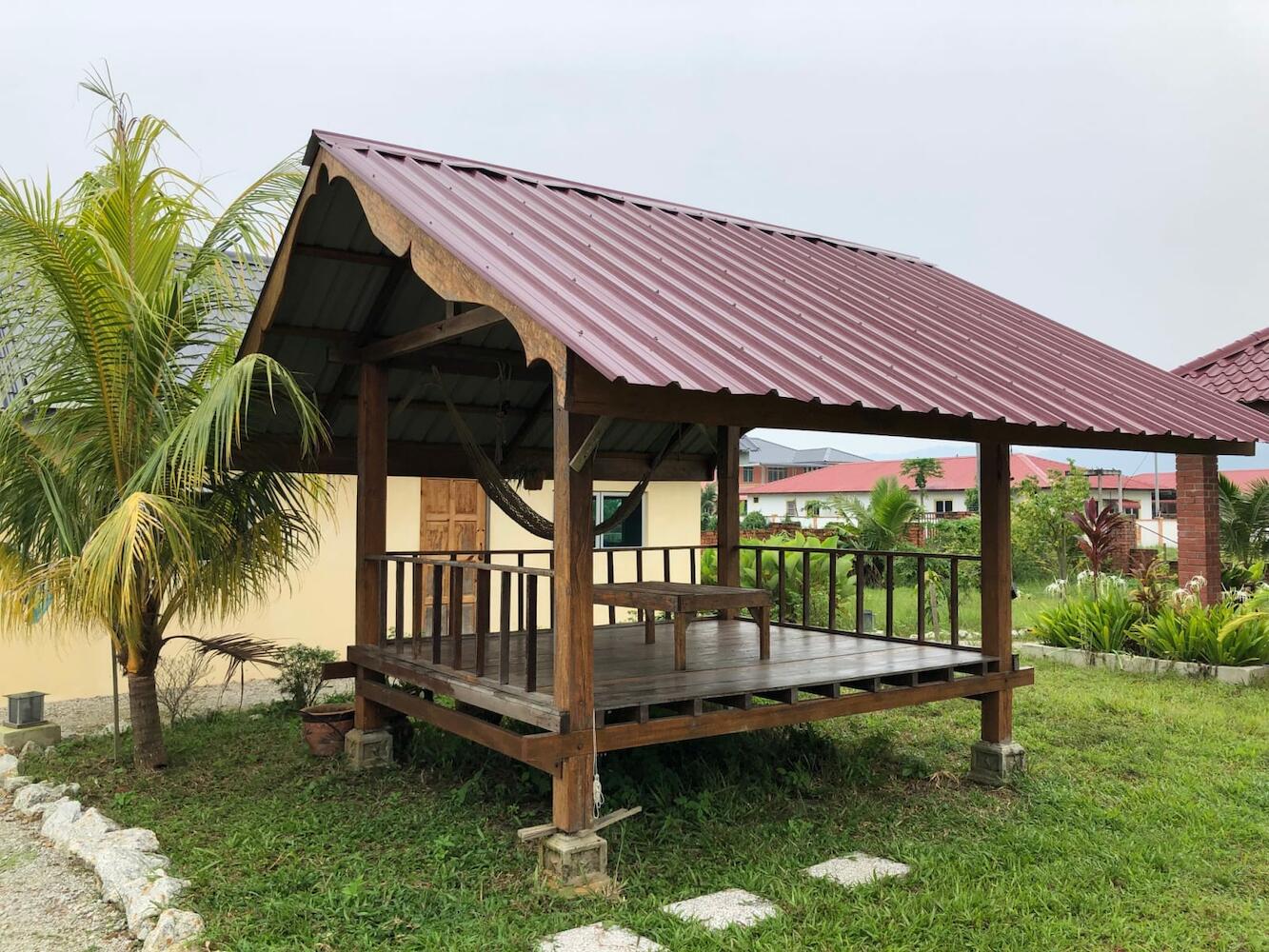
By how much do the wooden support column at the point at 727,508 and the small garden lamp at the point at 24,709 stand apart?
5.58m

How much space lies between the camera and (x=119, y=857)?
16.0ft

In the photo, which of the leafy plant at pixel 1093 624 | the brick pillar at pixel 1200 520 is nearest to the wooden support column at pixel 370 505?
the leafy plant at pixel 1093 624

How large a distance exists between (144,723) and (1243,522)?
14533mm

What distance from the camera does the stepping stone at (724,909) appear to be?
13.8 ft

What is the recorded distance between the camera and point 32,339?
647cm

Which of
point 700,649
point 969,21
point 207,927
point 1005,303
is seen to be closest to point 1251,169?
point 969,21

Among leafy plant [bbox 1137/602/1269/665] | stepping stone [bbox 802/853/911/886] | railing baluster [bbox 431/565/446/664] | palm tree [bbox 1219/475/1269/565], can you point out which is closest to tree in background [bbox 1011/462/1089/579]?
palm tree [bbox 1219/475/1269/565]

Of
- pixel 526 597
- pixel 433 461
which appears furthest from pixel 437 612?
pixel 433 461

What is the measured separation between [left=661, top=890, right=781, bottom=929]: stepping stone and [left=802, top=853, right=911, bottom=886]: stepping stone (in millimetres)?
435

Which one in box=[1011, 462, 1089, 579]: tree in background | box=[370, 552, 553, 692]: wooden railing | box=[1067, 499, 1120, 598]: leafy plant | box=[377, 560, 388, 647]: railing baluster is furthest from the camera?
box=[1011, 462, 1089, 579]: tree in background

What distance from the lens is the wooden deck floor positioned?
510cm

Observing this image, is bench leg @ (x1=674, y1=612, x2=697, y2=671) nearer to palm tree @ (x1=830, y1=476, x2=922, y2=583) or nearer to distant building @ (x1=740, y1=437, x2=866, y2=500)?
palm tree @ (x1=830, y1=476, x2=922, y2=583)

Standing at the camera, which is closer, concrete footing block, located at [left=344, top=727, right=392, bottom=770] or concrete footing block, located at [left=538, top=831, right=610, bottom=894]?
concrete footing block, located at [left=538, top=831, right=610, bottom=894]

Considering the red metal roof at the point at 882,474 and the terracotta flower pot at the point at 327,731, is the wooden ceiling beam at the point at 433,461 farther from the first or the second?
the red metal roof at the point at 882,474
